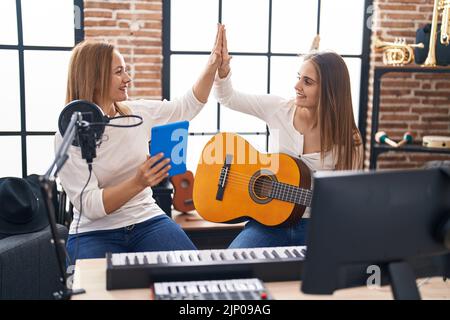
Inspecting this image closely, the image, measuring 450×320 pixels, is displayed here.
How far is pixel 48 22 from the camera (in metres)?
3.70

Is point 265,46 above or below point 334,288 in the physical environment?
above

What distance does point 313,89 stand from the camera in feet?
8.34

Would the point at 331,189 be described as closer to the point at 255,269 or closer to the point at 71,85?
the point at 255,269

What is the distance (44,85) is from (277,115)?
190cm

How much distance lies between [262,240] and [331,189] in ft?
4.19

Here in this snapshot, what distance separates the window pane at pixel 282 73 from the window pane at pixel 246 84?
65 millimetres

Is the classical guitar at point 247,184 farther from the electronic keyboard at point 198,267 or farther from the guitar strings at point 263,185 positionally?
the electronic keyboard at point 198,267

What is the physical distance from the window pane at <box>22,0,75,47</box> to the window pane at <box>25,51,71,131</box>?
8 centimetres

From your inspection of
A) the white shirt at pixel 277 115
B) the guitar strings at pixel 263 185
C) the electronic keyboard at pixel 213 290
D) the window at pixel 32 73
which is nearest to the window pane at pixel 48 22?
the window at pixel 32 73

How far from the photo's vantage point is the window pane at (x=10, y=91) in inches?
144

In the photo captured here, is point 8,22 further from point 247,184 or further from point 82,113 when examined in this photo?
point 82,113

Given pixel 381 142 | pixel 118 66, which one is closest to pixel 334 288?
pixel 118 66

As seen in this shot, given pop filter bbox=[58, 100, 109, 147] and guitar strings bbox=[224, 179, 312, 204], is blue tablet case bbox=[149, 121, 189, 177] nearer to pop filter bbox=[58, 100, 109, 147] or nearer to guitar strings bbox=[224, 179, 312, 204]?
pop filter bbox=[58, 100, 109, 147]

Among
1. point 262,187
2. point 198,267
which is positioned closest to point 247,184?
point 262,187
